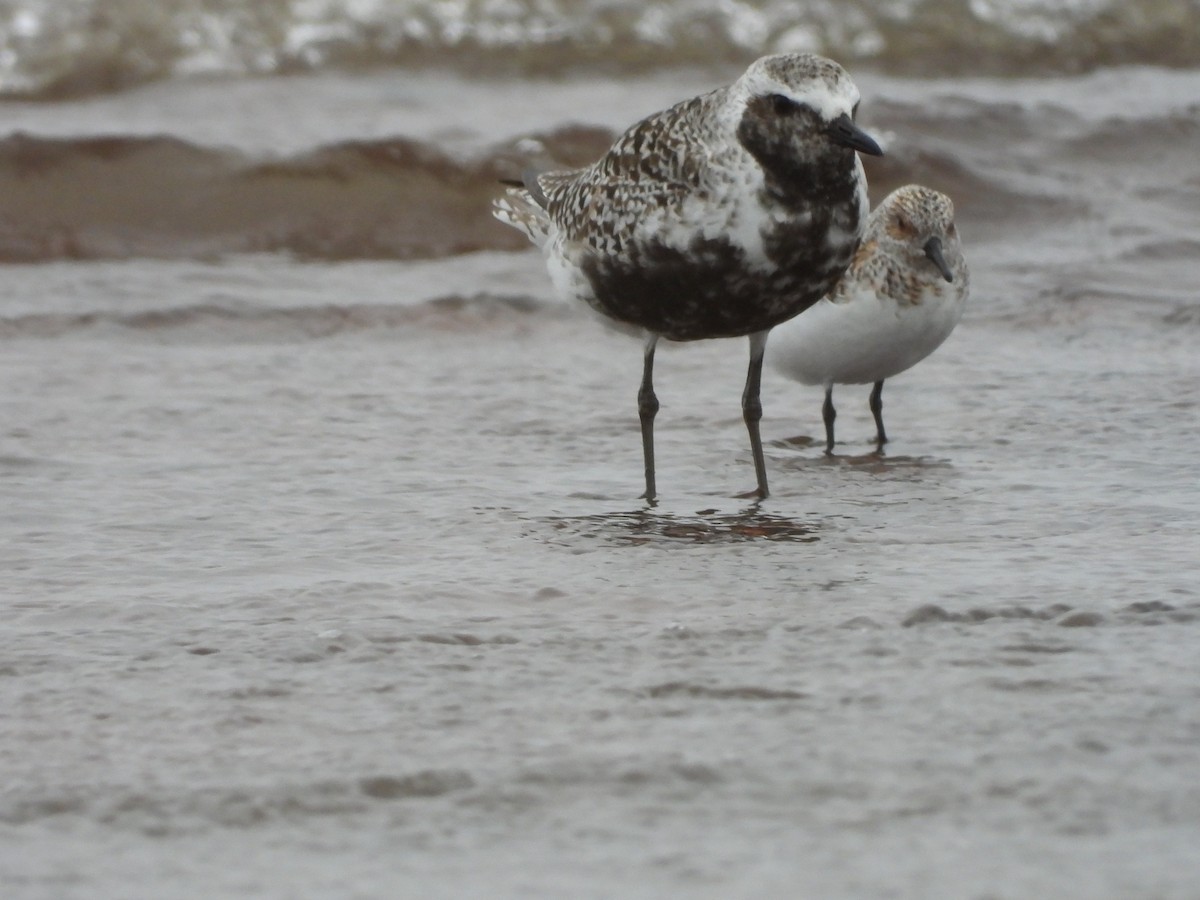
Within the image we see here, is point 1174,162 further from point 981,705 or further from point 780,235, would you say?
point 981,705

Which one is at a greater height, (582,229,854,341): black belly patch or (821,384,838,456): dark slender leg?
(582,229,854,341): black belly patch

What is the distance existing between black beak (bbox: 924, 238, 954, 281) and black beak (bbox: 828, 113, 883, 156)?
1.41 meters

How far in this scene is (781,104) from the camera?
17.2ft

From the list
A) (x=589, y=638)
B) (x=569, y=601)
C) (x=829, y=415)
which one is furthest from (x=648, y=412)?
(x=589, y=638)

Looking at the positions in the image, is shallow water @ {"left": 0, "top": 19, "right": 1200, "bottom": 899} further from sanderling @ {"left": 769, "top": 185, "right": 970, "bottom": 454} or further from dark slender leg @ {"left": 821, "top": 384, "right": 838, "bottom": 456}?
sanderling @ {"left": 769, "top": 185, "right": 970, "bottom": 454}

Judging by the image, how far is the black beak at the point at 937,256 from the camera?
651cm

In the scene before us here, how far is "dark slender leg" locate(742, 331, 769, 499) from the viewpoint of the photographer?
5738mm

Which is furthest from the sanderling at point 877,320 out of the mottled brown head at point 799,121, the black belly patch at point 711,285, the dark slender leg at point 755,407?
the mottled brown head at point 799,121

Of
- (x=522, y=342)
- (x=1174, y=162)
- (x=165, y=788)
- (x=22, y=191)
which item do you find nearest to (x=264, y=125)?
(x=22, y=191)

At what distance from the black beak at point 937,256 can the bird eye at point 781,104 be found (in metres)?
1.43

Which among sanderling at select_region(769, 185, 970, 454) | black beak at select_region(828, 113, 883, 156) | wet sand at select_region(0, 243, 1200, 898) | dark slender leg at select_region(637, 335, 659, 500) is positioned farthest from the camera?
sanderling at select_region(769, 185, 970, 454)

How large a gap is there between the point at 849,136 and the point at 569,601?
1.53 metres

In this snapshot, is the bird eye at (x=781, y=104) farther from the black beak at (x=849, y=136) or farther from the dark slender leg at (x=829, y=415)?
the dark slender leg at (x=829, y=415)

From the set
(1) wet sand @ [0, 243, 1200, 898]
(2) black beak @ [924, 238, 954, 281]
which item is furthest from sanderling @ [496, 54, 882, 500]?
(2) black beak @ [924, 238, 954, 281]
